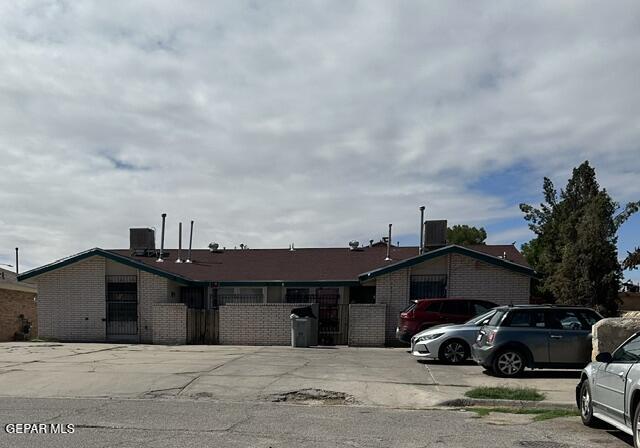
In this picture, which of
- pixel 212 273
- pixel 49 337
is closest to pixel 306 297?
pixel 212 273

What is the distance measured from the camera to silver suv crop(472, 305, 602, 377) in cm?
1273

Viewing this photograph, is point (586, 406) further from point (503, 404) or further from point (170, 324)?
point (170, 324)

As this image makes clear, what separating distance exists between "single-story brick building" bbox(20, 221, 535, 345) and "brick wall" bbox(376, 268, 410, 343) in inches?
1.5

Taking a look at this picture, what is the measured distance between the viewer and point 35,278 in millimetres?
24906

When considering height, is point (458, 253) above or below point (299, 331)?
above

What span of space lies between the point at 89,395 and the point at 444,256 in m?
15.0

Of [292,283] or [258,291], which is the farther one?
[258,291]

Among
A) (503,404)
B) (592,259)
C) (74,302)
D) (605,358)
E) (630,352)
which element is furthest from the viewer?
(74,302)

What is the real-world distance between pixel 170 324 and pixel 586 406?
18.0 metres

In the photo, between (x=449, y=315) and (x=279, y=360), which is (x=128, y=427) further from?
(x=449, y=315)

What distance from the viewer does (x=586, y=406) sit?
326 inches

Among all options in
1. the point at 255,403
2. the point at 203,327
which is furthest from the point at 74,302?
the point at 255,403

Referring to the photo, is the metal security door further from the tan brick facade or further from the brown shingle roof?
the tan brick facade

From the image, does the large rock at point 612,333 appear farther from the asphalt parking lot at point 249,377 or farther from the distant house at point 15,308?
the distant house at point 15,308
